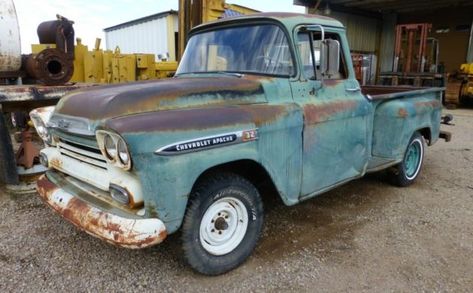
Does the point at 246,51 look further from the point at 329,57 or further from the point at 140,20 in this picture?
the point at 140,20

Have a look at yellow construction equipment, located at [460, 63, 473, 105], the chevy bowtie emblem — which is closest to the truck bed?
the chevy bowtie emblem

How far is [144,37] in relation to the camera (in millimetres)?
17000

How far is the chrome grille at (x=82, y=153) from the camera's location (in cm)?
259

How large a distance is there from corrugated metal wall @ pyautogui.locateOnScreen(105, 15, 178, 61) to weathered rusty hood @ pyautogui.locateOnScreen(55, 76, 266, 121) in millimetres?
12519

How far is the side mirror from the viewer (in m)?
3.25

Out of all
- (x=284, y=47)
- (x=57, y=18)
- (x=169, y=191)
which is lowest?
(x=169, y=191)

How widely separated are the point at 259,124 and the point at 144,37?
15620 mm

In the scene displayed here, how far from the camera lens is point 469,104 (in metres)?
15.0

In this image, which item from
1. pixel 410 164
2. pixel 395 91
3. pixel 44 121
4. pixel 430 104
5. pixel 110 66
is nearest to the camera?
pixel 44 121

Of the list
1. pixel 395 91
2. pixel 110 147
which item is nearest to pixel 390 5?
pixel 395 91

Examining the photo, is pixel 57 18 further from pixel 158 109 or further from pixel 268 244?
pixel 268 244

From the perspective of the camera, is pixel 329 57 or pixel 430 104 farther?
pixel 430 104

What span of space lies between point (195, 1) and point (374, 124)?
10.5ft

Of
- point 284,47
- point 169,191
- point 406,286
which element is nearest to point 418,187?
point 406,286
